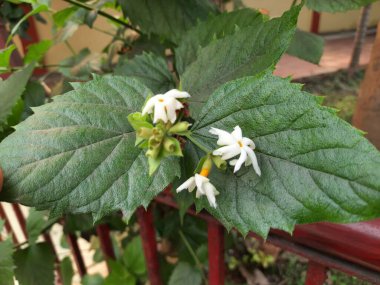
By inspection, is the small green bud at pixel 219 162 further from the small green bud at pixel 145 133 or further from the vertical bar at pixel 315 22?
the vertical bar at pixel 315 22

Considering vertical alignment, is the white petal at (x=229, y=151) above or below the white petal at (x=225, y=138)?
below

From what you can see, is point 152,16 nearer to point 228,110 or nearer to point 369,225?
point 228,110

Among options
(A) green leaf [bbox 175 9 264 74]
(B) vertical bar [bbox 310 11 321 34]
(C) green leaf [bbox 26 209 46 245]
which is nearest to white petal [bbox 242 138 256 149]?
(A) green leaf [bbox 175 9 264 74]

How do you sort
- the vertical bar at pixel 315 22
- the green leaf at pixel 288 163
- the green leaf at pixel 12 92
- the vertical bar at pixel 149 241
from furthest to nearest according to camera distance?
1. the vertical bar at pixel 315 22
2. the vertical bar at pixel 149 241
3. the green leaf at pixel 12 92
4. the green leaf at pixel 288 163

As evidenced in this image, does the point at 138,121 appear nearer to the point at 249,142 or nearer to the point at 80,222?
the point at 249,142

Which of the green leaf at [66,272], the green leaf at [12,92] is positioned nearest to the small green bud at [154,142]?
the green leaf at [12,92]

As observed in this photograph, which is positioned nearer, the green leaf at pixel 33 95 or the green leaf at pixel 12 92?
the green leaf at pixel 12 92

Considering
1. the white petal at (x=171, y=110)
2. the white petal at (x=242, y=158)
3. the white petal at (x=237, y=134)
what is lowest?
the white petal at (x=242, y=158)

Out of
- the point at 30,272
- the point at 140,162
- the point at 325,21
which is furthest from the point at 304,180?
the point at 325,21
